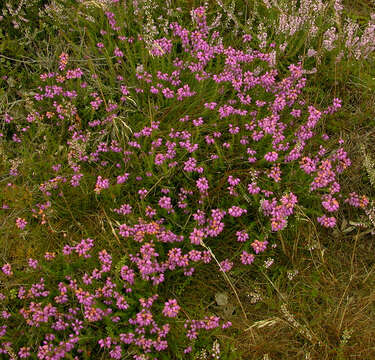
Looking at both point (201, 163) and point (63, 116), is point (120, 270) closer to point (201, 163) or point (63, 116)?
point (201, 163)

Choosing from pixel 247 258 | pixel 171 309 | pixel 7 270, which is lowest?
pixel 7 270

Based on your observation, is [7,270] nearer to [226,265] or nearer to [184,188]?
[184,188]

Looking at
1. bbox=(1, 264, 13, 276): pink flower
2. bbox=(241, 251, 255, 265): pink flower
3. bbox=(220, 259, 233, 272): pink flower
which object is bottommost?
bbox=(1, 264, 13, 276): pink flower

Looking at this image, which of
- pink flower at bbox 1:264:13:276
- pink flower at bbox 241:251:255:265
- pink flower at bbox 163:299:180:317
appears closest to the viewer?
pink flower at bbox 163:299:180:317

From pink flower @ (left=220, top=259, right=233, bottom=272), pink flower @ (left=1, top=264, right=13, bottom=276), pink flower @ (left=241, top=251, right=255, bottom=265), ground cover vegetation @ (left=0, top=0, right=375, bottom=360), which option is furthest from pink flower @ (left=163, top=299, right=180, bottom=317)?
→ pink flower @ (left=1, top=264, right=13, bottom=276)

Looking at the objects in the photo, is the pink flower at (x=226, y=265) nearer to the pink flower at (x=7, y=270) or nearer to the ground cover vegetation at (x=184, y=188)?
the ground cover vegetation at (x=184, y=188)

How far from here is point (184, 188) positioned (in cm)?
357

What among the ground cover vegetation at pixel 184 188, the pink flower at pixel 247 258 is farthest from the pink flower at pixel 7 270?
the pink flower at pixel 247 258

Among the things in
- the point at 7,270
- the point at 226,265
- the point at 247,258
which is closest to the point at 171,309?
the point at 226,265

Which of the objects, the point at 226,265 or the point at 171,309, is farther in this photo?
the point at 226,265

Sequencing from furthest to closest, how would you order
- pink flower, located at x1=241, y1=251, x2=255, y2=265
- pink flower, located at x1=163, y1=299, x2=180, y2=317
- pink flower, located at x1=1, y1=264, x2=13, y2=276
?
pink flower, located at x1=241, y1=251, x2=255, y2=265
pink flower, located at x1=1, y1=264, x2=13, y2=276
pink flower, located at x1=163, y1=299, x2=180, y2=317

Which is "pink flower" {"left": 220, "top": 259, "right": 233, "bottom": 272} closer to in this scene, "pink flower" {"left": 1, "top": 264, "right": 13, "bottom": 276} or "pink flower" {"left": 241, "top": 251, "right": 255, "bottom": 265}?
"pink flower" {"left": 241, "top": 251, "right": 255, "bottom": 265}

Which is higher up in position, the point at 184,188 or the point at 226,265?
the point at 184,188

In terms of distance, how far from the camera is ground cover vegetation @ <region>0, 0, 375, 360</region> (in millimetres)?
3092
